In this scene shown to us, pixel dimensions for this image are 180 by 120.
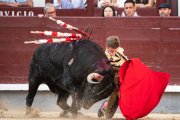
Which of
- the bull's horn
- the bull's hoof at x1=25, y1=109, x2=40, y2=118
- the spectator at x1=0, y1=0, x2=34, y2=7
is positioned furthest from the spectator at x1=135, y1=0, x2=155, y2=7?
the bull's horn

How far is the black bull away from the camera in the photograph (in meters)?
9.41

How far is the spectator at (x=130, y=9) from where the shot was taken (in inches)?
466

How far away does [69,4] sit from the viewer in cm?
1275

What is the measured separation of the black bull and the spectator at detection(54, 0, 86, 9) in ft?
8.00

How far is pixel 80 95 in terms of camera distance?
31.7ft

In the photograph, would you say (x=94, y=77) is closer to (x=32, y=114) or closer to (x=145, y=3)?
(x=32, y=114)

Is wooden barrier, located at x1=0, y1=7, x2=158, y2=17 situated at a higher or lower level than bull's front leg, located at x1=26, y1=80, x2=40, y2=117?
higher

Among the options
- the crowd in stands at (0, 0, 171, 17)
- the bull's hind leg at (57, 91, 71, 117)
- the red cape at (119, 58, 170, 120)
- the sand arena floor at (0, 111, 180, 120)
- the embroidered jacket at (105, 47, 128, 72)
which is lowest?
the sand arena floor at (0, 111, 180, 120)

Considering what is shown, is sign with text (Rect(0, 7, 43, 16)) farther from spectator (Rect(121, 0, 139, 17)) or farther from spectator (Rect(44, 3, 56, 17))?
spectator (Rect(121, 0, 139, 17))

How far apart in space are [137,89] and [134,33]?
314cm

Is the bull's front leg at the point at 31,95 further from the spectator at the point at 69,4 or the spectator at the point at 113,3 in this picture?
the spectator at the point at 69,4

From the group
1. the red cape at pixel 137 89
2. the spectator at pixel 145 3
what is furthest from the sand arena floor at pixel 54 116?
the spectator at pixel 145 3

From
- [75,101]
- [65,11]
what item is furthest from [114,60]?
[65,11]

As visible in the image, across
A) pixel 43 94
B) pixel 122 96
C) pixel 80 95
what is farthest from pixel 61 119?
pixel 43 94
